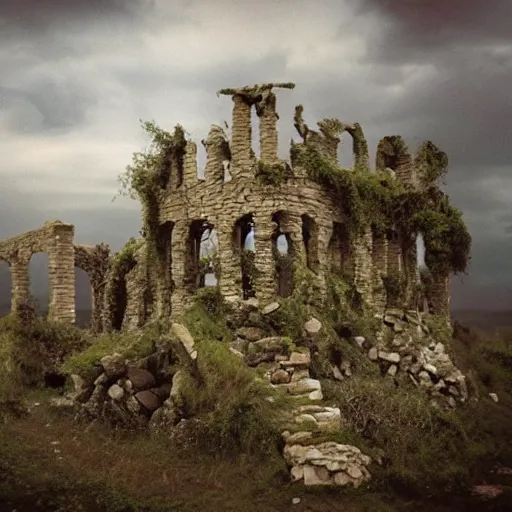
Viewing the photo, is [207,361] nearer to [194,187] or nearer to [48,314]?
[194,187]

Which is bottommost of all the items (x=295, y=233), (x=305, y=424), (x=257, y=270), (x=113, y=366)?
(x=305, y=424)

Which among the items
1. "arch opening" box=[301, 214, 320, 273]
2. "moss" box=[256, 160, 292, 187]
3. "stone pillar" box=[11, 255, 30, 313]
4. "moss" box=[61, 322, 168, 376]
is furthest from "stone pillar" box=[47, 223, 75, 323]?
"arch opening" box=[301, 214, 320, 273]

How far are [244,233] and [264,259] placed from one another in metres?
4.99

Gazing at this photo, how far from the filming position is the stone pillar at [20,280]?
25516 mm

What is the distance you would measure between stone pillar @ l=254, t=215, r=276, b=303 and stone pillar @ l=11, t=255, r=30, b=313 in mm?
11680

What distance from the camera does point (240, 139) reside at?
63.0 feet

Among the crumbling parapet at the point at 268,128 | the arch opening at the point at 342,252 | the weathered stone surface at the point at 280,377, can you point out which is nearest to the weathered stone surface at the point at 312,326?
the weathered stone surface at the point at 280,377

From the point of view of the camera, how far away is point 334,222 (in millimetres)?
20734

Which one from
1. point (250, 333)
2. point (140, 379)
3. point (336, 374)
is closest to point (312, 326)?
point (336, 374)

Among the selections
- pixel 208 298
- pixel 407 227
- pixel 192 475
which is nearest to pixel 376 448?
pixel 192 475

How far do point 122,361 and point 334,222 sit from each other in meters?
8.86

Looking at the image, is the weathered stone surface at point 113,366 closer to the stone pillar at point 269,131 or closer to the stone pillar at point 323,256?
the stone pillar at point 323,256

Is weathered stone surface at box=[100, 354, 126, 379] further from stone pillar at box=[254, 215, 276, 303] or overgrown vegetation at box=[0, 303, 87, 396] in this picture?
stone pillar at box=[254, 215, 276, 303]

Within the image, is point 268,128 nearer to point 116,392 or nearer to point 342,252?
point 342,252
